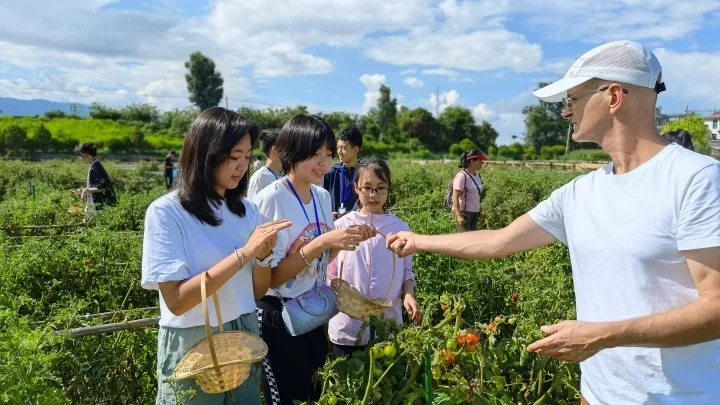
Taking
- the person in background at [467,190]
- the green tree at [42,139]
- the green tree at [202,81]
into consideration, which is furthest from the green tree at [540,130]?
the person in background at [467,190]

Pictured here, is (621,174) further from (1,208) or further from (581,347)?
(1,208)

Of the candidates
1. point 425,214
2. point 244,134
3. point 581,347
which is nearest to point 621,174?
point 581,347

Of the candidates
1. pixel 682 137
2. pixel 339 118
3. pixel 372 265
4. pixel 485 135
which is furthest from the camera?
pixel 485 135

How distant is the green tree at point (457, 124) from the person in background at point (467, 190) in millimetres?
45978

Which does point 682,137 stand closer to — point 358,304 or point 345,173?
point 345,173

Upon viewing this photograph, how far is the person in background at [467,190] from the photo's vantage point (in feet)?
22.5

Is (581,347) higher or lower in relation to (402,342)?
higher

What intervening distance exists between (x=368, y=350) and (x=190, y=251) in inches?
27.1

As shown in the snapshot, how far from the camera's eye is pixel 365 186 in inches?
114

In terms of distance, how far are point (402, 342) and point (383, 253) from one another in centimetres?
98

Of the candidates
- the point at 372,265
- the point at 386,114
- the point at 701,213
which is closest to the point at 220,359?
the point at 372,265

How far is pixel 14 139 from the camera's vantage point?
89.3 ft

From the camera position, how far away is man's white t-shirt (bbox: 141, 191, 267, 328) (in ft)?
5.90

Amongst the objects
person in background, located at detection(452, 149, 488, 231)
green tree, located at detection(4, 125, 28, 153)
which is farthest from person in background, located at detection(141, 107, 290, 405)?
green tree, located at detection(4, 125, 28, 153)
